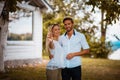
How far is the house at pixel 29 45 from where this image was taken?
19.2 meters

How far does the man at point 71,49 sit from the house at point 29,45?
13.2 meters

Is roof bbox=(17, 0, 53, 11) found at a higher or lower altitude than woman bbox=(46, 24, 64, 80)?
higher

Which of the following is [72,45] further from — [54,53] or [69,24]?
[54,53]

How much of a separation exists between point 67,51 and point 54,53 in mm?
422

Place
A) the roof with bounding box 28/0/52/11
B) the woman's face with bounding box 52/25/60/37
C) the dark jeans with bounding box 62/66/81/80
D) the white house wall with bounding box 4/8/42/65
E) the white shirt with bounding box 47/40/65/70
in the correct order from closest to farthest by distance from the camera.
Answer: the dark jeans with bounding box 62/66/81/80 → the white shirt with bounding box 47/40/65/70 → the woman's face with bounding box 52/25/60/37 → the white house wall with bounding box 4/8/42/65 → the roof with bounding box 28/0/52/11

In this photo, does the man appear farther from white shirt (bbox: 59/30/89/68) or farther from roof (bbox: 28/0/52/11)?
roof (bbox: 28/0/52/11)

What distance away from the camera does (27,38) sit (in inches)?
842

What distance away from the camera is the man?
553 centimetres

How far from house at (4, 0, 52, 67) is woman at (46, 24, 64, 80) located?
12855 millimetres

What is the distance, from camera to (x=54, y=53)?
589 centimetres

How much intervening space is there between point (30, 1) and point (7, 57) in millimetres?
4495

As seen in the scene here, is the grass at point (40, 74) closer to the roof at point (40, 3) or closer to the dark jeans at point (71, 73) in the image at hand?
the roof at point (40, 3)

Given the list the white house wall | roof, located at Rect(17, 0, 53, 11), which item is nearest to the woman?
the white house wall

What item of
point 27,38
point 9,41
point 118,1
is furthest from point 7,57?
point 118,1
